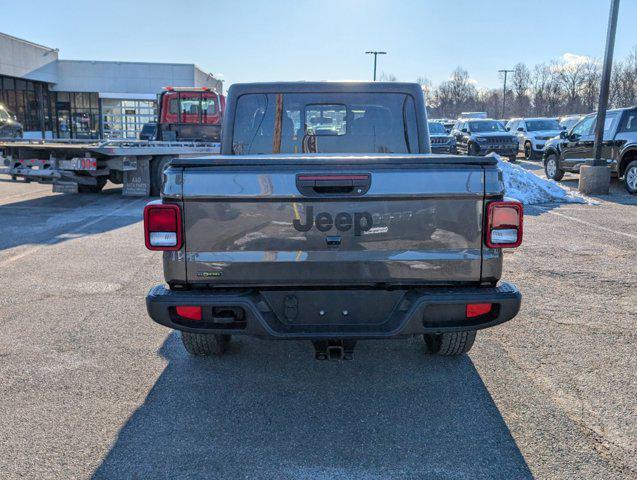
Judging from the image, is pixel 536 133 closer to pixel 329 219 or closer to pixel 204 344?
pixel 204 344

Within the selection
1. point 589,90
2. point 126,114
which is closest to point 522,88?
point 589,90

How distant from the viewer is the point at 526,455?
3076mm

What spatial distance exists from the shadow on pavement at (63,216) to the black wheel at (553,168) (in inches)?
474

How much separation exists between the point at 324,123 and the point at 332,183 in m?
2.03

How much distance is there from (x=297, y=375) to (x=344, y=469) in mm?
1218

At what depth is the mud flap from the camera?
544 inches

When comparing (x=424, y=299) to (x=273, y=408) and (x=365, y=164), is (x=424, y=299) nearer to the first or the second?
(x=365, y=164)

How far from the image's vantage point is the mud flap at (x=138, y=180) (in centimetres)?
1383

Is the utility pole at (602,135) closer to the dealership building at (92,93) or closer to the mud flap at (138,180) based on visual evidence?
the mud flap at (138,180)

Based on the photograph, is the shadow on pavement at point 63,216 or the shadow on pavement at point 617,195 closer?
the shadow on pavement at point 63,216

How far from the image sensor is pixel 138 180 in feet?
45.8

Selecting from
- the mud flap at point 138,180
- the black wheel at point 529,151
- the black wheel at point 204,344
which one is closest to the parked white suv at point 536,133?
the black wheel at point 529,151

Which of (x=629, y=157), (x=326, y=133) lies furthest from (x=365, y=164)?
(x=629, y=157)

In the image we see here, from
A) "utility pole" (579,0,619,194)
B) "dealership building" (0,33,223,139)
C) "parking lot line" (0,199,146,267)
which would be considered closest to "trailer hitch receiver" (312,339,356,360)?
"parking lot line" (0,199,146,267)
